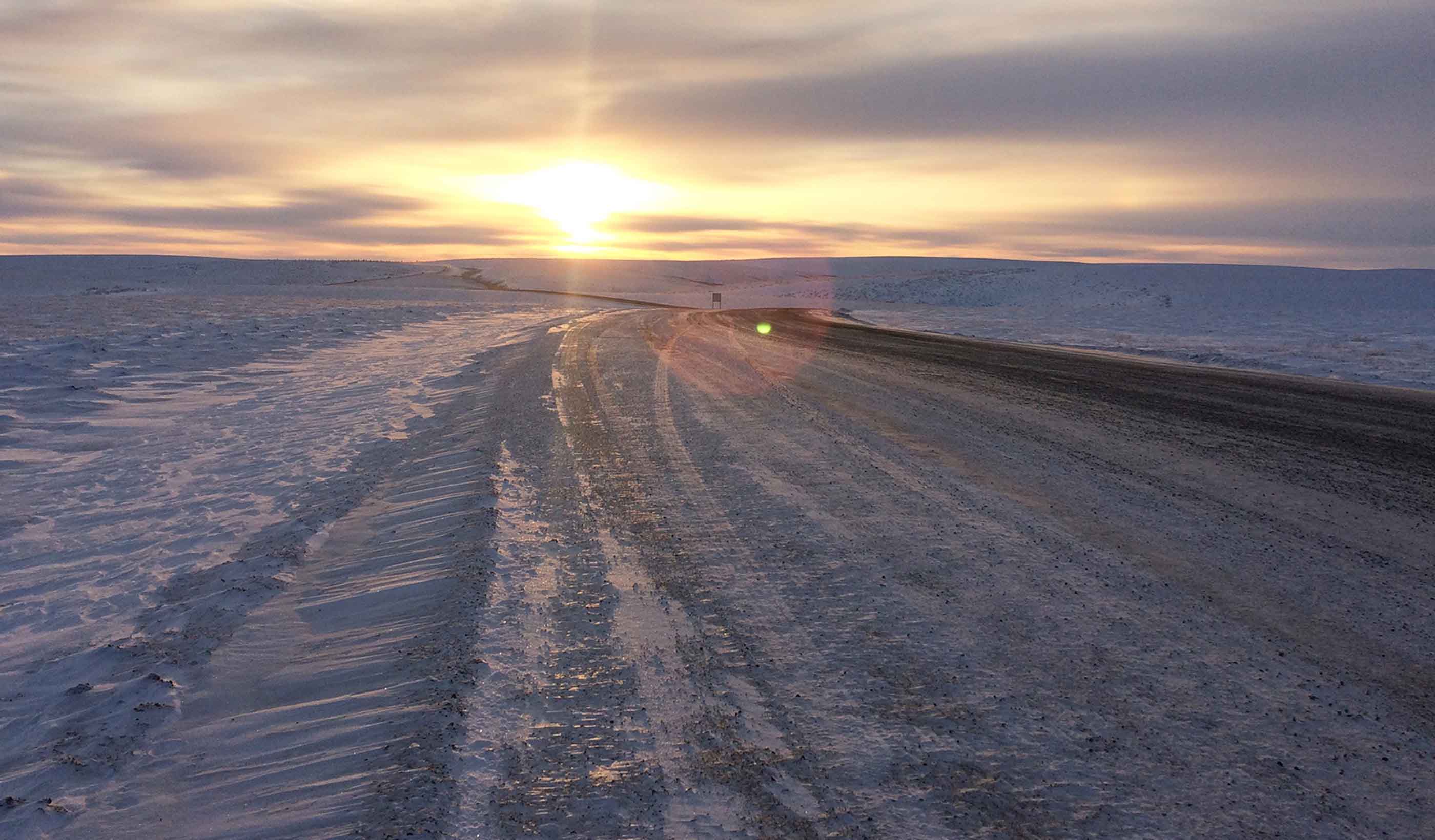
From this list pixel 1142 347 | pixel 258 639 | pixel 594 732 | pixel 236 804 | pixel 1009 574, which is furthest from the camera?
pixel 1142 347

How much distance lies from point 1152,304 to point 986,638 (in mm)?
57485

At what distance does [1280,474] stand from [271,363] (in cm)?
1592

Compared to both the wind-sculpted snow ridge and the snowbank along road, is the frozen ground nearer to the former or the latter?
the snowbank along road

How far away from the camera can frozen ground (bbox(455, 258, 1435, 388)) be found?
20.8m

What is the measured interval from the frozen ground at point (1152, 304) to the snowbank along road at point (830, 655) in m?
11.6

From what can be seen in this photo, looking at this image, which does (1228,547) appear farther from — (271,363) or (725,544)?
(271,363)

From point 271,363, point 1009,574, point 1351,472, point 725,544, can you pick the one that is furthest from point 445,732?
point 271,363

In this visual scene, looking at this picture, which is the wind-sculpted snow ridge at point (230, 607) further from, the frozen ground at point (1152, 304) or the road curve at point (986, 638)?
the frozen ground at point (1152, 304)

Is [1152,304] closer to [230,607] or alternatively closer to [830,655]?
[830,655]

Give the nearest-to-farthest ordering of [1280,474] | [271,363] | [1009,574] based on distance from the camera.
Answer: [1009,574]
[1280,474]
[271,363]

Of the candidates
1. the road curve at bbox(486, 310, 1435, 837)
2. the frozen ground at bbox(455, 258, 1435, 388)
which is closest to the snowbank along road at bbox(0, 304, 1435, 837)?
the road curve at bbox(486, 310, 1435, 837)

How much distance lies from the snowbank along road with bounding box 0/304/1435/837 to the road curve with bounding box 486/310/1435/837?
0.06 ft

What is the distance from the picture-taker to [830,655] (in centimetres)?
404

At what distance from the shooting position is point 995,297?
65.8 metres
